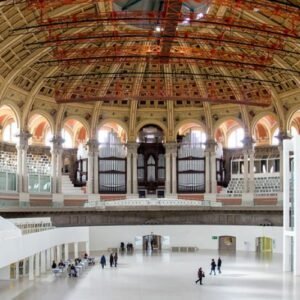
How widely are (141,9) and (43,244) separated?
19.9 meters

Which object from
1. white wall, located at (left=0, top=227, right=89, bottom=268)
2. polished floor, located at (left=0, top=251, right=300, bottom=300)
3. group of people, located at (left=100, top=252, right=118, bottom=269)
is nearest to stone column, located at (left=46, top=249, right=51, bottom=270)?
white wall, located at (left=0, top=227, right=89, bottom=268)

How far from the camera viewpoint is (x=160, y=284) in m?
36.0

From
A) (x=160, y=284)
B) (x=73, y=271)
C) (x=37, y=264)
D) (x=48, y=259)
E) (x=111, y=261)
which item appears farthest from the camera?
(x=111, y=261)

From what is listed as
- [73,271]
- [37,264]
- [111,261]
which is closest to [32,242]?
[73,271]

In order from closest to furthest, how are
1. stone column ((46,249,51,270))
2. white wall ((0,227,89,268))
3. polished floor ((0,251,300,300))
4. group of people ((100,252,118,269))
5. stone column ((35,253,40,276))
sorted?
white wall ((0,227,89,268)), polished floor ((0,251,300,300)), stone column ((35,253,40,276)), stone column ((46,249,51,270)), group of people ((100,252,118,269))

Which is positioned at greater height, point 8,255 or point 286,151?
point 286,151

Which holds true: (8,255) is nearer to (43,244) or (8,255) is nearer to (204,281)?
(43,244)

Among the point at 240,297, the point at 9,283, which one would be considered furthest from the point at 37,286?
the point at 240,297

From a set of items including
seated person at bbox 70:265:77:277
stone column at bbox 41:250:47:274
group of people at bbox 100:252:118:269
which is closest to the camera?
seated person at bbox 70:265:77:277

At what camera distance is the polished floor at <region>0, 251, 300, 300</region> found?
32.0 meters

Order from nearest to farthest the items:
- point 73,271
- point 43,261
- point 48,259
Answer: point 73,271 → point 43,261 → point 48,259

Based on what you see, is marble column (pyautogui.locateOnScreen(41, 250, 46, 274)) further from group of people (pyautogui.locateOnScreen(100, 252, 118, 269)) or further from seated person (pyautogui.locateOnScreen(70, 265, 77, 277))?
group of people (pyautogui.locateOnScreen(100, 252, 118, 269))

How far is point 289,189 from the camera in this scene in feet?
139

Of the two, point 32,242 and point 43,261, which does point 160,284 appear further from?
point 43,261
